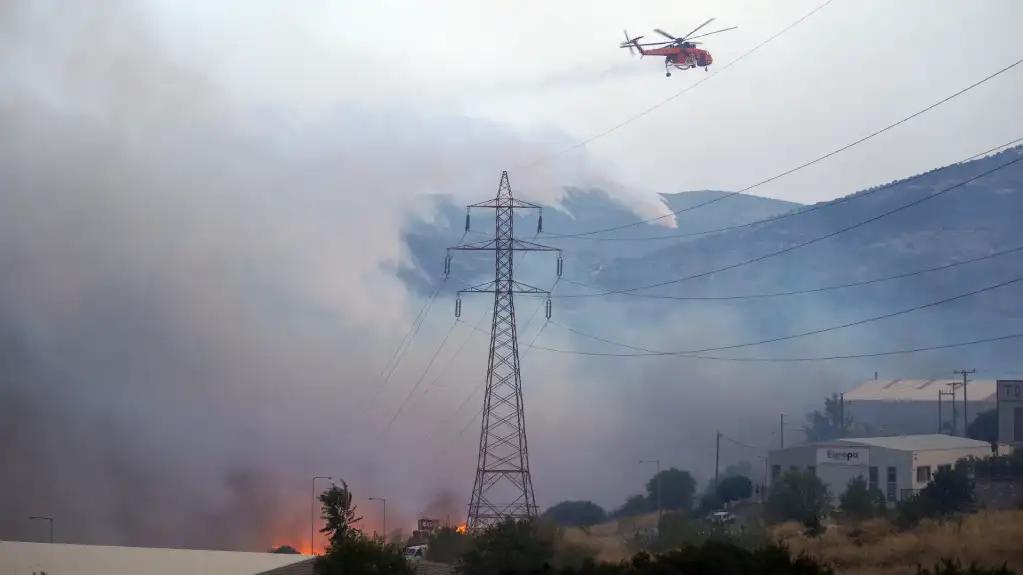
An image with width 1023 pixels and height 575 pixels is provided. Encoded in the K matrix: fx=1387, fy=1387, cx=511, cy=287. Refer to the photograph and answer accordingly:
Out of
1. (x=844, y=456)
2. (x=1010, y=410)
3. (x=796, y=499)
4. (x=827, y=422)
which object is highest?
(x=1010, y=410)

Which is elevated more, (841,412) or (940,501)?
(841,412)

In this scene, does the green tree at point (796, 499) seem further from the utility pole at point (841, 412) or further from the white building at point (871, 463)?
the utility pole at point (841, 412)

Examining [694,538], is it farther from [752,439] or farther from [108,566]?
[752,439]

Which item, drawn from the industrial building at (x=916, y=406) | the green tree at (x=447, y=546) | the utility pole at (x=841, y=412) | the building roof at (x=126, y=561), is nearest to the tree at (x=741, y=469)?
the utility pole at (x=841, y=412)

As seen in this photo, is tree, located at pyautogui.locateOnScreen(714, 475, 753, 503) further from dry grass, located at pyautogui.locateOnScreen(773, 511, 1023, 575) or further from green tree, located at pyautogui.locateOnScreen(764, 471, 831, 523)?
dry grass, located at pyautogui.locateOnScreen(773, 511, 1023, 575)

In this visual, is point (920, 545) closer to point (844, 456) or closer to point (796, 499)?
point (796, 499)

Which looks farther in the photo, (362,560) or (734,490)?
(734,490)

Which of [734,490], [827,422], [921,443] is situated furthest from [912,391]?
[734,490]

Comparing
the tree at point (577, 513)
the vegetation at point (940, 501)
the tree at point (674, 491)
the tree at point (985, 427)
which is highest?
the tree at point (985, 427)
